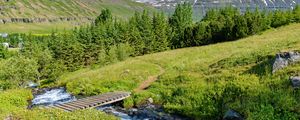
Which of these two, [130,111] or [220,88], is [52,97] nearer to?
[130,111]

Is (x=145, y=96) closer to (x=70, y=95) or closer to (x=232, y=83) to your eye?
(x=232, y=83)

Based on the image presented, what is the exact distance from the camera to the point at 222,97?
34750mm

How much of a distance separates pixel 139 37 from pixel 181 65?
1742 inches

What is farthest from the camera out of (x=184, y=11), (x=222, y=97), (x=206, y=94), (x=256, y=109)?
(x=184, y=11)

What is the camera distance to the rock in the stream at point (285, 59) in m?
36.2

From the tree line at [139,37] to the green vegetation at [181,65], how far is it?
0.24m

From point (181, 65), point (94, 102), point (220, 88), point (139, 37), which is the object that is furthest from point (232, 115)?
point (139, 37)

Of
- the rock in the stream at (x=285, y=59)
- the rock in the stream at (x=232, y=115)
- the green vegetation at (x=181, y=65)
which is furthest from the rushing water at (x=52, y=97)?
the rock in the stream at (x=285, y=59)

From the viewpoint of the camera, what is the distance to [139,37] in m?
100

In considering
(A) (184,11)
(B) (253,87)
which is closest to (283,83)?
(B) (253,87)

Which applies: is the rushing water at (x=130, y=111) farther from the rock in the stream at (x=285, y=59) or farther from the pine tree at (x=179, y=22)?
the pine tree at (x=179, y=22)

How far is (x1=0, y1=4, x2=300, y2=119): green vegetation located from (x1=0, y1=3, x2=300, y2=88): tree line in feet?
0.79

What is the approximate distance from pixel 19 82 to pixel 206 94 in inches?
1843

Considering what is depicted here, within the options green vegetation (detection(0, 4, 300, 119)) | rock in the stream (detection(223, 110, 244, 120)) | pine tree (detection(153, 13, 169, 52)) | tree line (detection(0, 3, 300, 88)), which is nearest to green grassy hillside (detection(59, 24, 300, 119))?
green vegetation (detection(0, 4, 300, 119))
